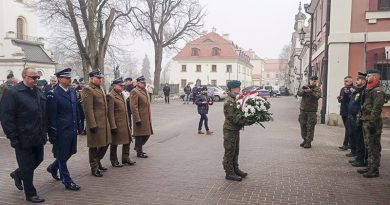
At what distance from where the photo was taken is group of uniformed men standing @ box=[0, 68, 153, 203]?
18.8 ft

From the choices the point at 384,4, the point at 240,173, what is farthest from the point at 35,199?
the point at 384,4

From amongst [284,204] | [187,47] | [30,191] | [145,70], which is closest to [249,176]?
[284,204]

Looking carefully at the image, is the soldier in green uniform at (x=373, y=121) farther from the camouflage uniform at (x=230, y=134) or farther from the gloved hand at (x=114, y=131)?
the gloved hand at (x=114, y=131)

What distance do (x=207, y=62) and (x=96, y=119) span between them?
67677 mm

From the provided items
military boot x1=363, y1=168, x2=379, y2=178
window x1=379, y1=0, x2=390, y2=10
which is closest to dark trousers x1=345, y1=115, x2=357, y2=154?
military boot x1=363, y1=168, x2=379, y2=178

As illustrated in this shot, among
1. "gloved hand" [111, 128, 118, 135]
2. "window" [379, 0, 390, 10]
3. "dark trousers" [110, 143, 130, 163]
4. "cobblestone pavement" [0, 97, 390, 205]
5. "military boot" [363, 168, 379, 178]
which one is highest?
"window" [379, 0, 390, 10]

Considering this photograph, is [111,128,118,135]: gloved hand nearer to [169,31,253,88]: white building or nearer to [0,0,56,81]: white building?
[0,0,56,81]: white building

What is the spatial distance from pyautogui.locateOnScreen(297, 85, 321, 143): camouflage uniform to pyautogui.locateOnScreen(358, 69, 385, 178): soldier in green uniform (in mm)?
2785

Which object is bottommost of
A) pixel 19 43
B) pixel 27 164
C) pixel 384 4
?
pixel 27 164

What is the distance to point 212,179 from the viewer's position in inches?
286

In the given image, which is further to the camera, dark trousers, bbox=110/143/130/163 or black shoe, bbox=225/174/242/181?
dark trousers, bbox=110/143/130/163

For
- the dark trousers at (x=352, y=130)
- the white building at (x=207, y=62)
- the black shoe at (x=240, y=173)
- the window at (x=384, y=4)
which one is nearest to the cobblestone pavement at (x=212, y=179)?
the black shoe at (x=240, y=173)

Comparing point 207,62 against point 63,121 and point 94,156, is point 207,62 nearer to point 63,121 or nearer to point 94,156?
point 94,156

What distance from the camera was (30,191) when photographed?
593cm
